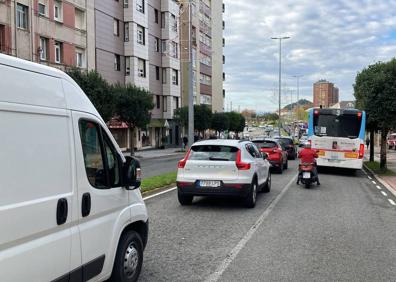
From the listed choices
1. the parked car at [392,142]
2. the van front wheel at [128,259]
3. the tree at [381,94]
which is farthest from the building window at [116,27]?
the van front wheel at [128,259]

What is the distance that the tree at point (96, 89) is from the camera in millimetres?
30108

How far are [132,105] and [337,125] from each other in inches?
752

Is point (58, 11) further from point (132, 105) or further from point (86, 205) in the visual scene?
point (86, 205)

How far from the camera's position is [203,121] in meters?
57.8

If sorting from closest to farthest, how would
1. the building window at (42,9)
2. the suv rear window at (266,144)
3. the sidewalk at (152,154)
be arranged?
the suv rear window at (266,144) < the building window at (42,9) < the sidewalk at (152,154)

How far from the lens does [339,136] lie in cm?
2178

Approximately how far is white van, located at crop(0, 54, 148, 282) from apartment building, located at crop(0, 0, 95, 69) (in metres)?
27.0

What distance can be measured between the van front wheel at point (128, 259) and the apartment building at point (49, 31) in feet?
87.7

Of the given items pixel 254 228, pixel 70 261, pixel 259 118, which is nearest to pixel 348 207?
pixel 254 228

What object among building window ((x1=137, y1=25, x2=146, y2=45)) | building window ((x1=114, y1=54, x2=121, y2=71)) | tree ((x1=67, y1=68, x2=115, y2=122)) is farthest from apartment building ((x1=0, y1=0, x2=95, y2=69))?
building window ((x1=137, y1=25, x2=146, y2=45))

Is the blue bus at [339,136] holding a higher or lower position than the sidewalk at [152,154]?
higher

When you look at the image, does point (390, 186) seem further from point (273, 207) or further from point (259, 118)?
point (259, 118)

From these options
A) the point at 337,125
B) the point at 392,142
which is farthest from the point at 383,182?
the point at 392,142

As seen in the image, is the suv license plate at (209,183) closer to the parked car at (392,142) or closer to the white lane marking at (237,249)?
the white lane marking at (237,249)
